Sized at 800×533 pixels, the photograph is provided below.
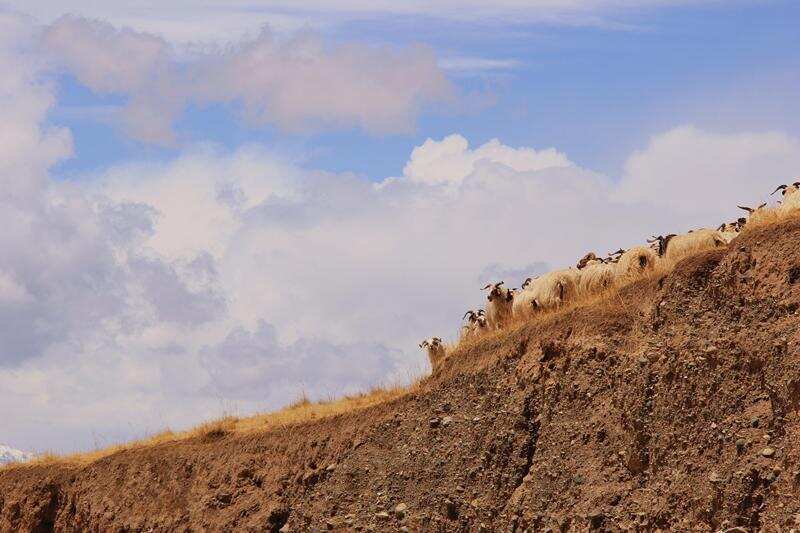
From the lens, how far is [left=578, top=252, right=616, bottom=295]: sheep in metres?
30.8

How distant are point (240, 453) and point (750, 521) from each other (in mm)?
18459

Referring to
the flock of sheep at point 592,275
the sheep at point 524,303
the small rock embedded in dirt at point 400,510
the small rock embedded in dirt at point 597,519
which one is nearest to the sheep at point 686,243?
the flock of sheep at point 592,275

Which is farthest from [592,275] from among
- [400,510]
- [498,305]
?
[400,510]

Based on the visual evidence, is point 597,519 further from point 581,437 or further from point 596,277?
point 596,277

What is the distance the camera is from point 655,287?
27656 millimetres

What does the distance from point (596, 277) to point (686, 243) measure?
9.05ft

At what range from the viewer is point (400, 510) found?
3033 cm

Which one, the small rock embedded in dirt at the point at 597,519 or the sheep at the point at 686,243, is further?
the sheep at the point at 686,243

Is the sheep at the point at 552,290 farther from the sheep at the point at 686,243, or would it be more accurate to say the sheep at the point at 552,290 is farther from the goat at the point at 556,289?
the sheep at the point at 686,243

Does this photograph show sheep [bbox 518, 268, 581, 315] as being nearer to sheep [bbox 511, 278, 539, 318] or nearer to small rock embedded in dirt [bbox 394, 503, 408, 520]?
sheep [bbox 511, 278, 539, 318]

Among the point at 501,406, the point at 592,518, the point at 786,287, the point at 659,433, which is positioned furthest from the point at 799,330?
the point at 501,406

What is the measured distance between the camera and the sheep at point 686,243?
28391 mm

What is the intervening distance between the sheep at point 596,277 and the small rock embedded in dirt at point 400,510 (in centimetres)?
676

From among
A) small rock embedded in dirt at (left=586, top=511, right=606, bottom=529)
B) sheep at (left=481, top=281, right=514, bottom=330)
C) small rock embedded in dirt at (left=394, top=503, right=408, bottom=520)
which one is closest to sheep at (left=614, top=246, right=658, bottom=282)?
sheep at (left=481, top=281, right=514, bottom=330)
